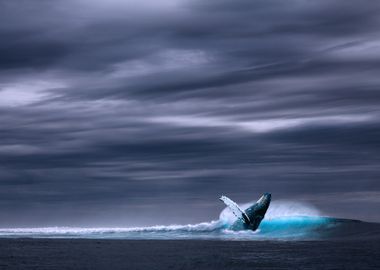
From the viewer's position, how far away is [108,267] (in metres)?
59.4

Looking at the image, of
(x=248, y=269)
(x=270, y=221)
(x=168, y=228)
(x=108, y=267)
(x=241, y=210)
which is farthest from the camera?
(x=168, y=228)

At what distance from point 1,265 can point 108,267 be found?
10.7 metres

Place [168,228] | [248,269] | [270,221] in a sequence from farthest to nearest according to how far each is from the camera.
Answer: [168,228]
[270,221]
[248,269]

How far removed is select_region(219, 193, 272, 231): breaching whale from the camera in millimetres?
113312

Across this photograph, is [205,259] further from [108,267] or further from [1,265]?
[1,265]

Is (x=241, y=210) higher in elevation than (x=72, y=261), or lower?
higher

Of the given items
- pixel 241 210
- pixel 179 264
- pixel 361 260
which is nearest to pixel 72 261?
pixel 179 264

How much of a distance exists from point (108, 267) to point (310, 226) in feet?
247

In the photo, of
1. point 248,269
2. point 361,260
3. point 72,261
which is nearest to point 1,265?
point 72,261

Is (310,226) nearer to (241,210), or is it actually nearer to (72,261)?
(241,210)

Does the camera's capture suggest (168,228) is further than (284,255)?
Yes

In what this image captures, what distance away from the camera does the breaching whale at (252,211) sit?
113312 mm

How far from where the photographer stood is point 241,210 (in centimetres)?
11394

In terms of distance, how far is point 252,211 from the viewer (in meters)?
115
